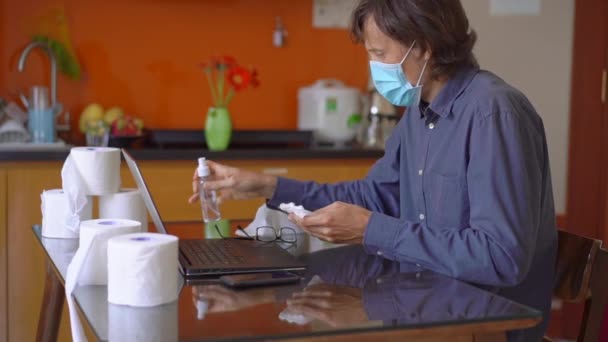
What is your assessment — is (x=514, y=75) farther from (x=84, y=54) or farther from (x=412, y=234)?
(x=412, y=234)

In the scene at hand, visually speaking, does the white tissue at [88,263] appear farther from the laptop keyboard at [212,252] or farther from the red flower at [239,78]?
the red flower at [239,78]

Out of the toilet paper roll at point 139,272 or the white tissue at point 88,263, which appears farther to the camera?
the white tissue at point 88,263

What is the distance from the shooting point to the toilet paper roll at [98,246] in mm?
1498

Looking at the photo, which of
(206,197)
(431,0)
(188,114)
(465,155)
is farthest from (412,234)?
(188,114)

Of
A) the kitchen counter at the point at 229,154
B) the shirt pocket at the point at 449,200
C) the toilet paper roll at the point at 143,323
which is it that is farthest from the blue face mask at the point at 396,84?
the kitchen counter at the point at 229,154

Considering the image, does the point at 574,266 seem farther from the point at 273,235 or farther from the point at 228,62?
the point at 228,62

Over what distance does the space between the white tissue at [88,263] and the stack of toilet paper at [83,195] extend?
0.36 metres

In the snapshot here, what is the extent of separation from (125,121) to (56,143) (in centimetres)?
31

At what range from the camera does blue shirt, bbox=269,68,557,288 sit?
1609mm

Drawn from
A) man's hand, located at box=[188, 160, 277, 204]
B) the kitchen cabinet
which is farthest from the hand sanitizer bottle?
the kitchen cabinet

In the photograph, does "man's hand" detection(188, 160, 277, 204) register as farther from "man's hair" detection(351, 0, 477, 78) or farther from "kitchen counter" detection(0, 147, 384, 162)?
"kitchen counter" detection(0, 147, 384, 162)

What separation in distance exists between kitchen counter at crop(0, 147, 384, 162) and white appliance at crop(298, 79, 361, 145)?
25 cm

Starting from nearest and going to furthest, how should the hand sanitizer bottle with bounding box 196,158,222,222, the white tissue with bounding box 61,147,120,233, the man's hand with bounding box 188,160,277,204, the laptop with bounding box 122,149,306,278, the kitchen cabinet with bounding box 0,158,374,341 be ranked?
the laptop with bounding box 122,149,306,278 < the white tissue with bounding box 61,147,120,233 < the hand sanitizer bottle with bounding box 196,158,222,222 < the man's hand with bounding box 188,160,277,204 < the kitchen cabinet with bounding box 0,158,374,341

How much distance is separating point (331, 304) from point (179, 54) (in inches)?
107
